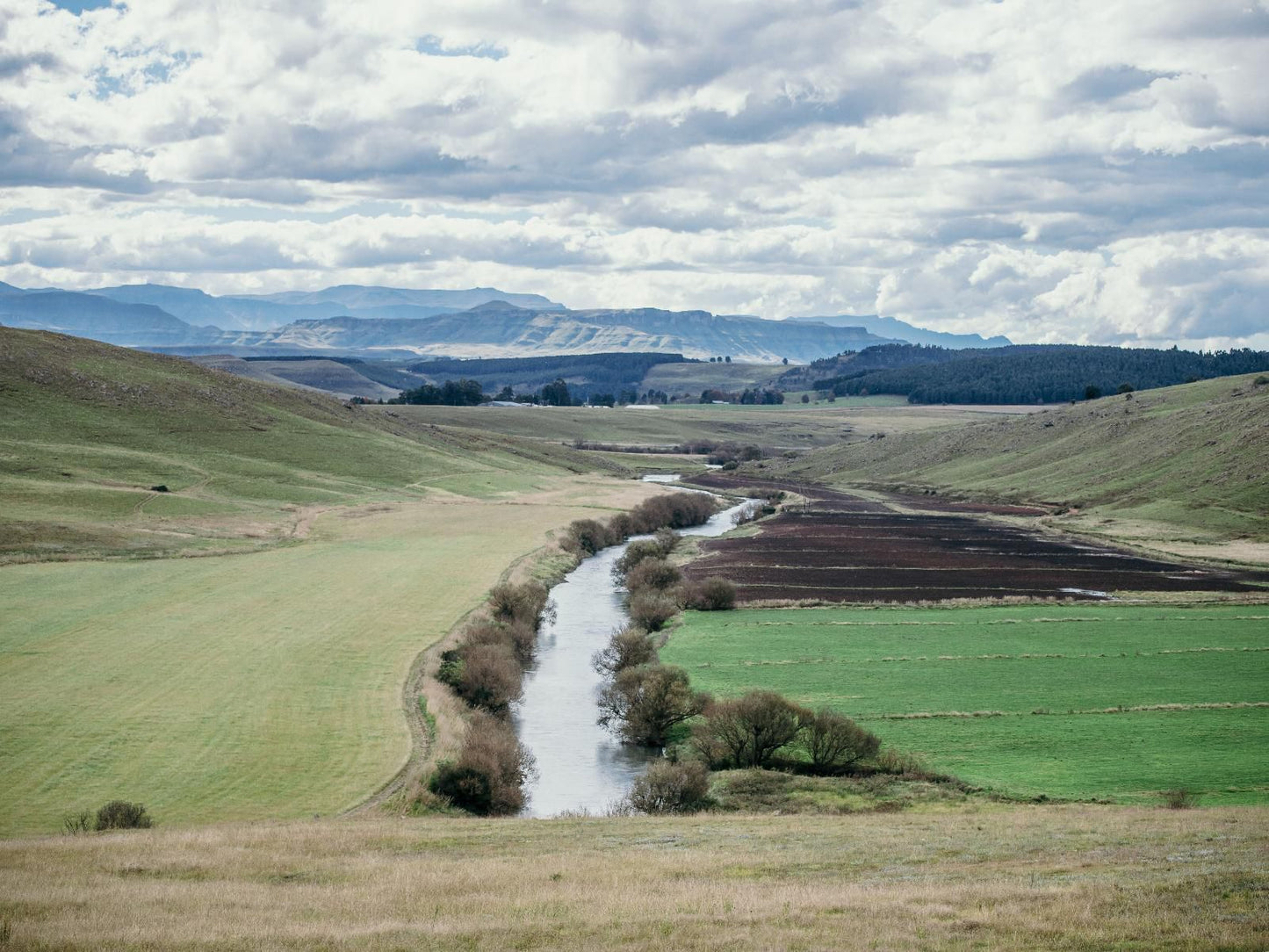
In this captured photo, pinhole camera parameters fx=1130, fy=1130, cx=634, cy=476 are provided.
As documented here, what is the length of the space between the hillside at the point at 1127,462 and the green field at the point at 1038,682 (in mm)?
51361

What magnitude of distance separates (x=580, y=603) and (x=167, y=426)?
3001 inches

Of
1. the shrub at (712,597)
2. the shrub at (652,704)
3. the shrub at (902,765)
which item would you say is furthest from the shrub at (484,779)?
the shrub at (712,597)

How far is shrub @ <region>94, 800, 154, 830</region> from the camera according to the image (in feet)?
96.3

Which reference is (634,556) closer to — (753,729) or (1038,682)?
(1038,682)

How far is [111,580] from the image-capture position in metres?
66.2

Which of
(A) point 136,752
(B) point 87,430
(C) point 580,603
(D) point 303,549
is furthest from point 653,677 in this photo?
(B) point 87,430

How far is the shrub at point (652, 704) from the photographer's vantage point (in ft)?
143

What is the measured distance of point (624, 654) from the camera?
175 feet

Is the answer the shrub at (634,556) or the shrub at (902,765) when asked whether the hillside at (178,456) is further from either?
the shrub at (902,765)

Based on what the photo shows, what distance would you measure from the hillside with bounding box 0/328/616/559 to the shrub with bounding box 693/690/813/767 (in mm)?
51822

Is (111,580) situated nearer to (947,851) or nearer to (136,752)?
(136,752)

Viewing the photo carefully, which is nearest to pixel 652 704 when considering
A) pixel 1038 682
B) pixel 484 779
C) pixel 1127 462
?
pixel 484 779

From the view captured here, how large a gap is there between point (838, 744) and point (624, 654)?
54.9 ft

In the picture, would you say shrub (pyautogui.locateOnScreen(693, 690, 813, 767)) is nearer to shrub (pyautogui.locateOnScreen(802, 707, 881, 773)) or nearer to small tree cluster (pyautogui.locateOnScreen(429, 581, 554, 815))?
shrub (pyautogui.locateOnScreen(802, 707, 881, 773))
